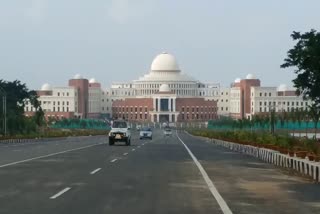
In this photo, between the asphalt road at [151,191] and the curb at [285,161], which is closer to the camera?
the asphalt road at [151,191]

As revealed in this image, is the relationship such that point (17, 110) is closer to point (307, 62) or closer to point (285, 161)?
point (307, 62)

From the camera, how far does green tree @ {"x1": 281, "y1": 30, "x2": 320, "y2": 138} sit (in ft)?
116

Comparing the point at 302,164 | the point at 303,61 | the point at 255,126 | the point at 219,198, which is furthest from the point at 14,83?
the point at 219,198

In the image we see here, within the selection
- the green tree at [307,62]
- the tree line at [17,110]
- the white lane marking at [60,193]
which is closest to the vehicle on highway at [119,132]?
the green tree at [307,62]

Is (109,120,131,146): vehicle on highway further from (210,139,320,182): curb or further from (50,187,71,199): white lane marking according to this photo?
(50,187,71,199): white lane marking

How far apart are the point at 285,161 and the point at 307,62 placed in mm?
8662

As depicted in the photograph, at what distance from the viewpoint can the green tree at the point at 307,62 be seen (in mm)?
35250

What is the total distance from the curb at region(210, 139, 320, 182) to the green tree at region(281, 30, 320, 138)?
4337 mm

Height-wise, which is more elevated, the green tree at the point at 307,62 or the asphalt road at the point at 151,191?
the green tree at the point at 307,62

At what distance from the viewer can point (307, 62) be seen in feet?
118

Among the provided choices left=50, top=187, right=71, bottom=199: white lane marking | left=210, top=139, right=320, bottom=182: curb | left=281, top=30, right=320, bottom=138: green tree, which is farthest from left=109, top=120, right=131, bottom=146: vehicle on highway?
left=50, top=187, right=71, bottom=199: white lane marking

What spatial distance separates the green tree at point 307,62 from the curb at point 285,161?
4.34m

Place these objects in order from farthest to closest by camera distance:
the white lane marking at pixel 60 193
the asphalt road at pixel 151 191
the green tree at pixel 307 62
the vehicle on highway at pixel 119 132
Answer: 1. the vehicle on highway at pixel 119 132
2. the green tree at pixel 307 62
3. the white lane marking at pixel 60 193
4. the asphalt road at pixel 151 191

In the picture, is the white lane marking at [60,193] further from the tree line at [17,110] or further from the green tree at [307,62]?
the tree line at [17,110]
